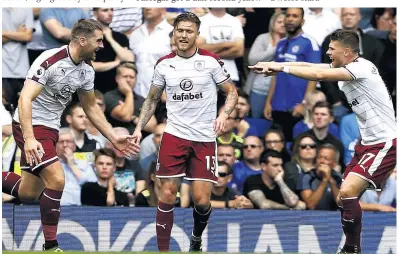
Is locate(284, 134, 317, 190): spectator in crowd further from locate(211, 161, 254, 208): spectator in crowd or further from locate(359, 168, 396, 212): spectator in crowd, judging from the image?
locate(359, 168, 396, 212): spectator in crowd

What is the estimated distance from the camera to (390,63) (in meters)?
18.9

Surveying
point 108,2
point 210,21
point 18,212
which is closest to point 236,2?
point 210,21

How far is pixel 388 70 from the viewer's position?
61.9 ft

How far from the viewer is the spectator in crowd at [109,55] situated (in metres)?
18.6

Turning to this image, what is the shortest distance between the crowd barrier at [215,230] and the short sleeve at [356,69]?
351cm

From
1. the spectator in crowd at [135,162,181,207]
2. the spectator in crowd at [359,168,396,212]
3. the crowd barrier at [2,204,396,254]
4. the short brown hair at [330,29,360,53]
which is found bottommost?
the crowd barrier at [2,204,396,254]

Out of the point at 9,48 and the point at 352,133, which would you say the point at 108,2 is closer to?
the point at 9,48

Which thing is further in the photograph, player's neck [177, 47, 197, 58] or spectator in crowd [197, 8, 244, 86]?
spectator in crowd [197, 8, 244, 86]

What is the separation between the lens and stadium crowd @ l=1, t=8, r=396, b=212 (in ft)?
57.4

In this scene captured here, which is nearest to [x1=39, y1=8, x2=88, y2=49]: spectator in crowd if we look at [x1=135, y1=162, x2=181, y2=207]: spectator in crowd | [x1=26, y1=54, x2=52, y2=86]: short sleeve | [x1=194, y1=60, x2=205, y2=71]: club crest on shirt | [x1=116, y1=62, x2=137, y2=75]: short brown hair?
[x1=116, y1=62, x2=137, y2=75]: short brown hair

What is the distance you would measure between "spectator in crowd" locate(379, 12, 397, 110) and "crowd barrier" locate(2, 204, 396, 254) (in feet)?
8.01

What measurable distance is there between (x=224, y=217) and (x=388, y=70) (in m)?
3.55

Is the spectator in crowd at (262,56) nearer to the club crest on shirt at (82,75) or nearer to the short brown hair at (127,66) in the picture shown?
the short brown hair at (127,66)

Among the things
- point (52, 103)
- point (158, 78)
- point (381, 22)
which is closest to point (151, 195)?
point (158, 78)
